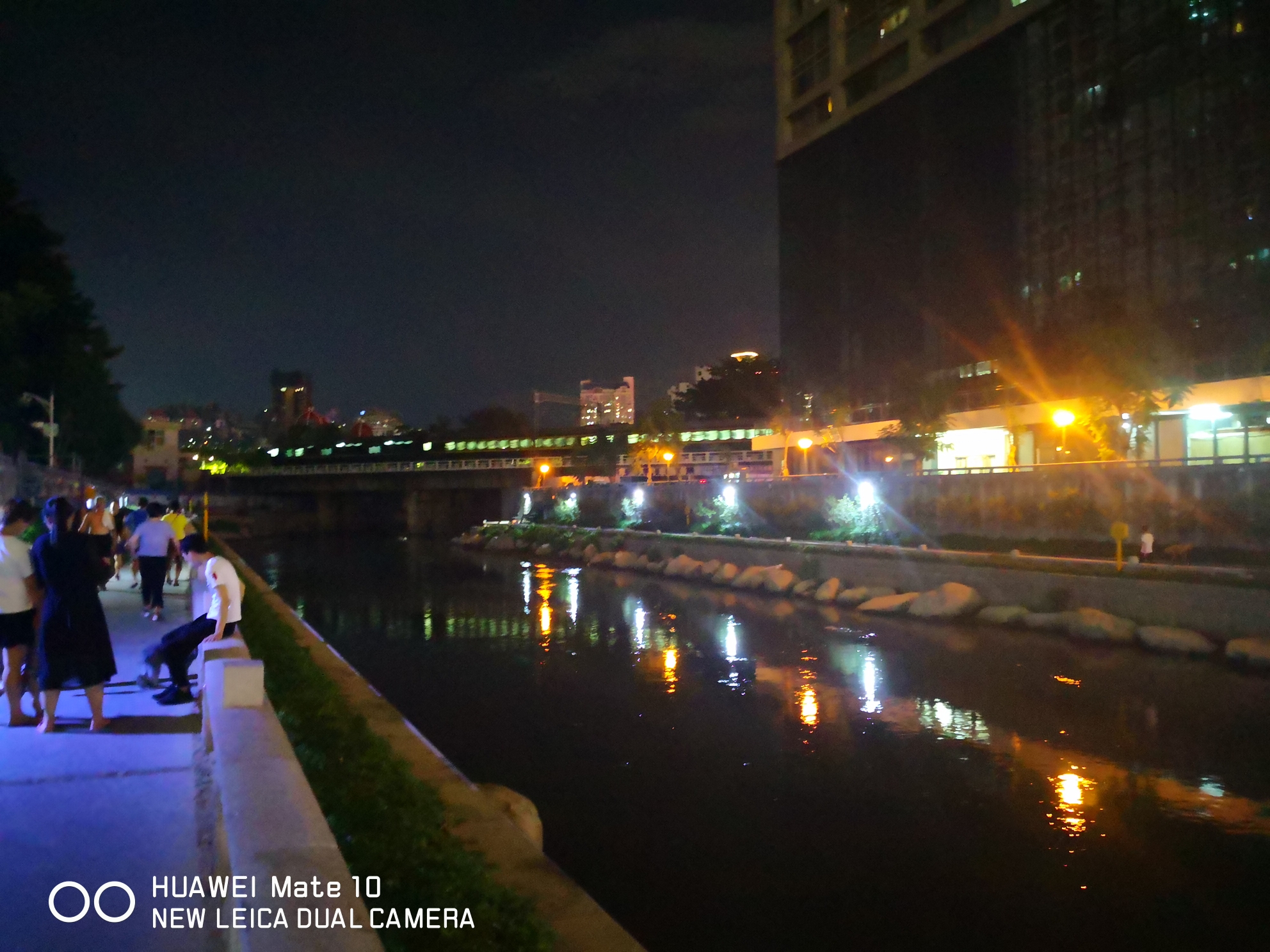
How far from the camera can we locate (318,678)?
11250 millimetres

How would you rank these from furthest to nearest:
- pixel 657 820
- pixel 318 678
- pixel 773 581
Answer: pixel 773 581 < pixel 318 678 < pixel 657 820

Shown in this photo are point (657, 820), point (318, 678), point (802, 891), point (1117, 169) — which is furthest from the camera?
point (1117, 169)

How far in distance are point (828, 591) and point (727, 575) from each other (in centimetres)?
603

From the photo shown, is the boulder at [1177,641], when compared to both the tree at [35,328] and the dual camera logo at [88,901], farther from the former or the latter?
the tree at [35,328]

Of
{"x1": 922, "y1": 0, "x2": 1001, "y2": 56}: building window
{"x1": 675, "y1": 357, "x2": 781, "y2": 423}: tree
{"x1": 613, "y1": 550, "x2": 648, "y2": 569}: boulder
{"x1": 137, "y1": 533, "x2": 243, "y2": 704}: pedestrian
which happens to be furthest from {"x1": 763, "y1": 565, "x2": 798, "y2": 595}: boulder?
{"x1": 675, "y1": 357, "x2": 781, "y2": 423}: tree

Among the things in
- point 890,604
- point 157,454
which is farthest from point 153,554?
point 157,454

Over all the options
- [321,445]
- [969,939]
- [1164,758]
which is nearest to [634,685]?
[1164,758]

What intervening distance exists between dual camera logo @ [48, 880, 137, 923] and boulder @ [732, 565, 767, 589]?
83.8 feet

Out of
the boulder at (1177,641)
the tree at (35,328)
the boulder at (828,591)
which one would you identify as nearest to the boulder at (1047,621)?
the boulder at (1177,641)

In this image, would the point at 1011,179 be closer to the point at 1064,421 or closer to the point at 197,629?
the point at 1064,421

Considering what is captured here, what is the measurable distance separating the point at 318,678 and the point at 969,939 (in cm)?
736

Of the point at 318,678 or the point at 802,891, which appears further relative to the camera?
the point at 318,678

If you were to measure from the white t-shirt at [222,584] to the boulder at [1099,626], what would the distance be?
15.5 m

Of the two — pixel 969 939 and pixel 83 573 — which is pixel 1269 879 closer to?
pixel 969 939
